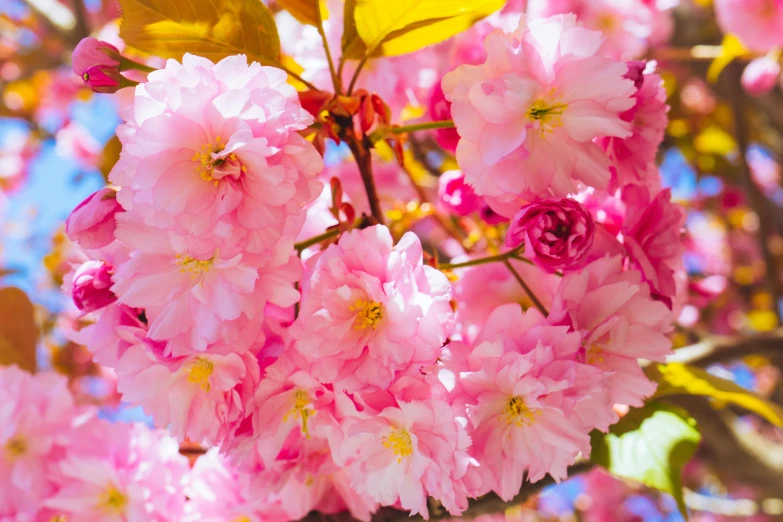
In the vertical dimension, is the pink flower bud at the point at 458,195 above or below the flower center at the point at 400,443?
above

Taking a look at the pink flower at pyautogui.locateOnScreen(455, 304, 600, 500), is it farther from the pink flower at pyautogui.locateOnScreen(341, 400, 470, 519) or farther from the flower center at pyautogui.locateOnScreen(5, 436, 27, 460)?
the flower center at pyautogui.locateOnScreen(5, 436, 27, 460)

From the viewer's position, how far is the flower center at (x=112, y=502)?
0.98m

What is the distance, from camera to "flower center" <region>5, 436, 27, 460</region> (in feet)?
3.40

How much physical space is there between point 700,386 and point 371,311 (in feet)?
1.61

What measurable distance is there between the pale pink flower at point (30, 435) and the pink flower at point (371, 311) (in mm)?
668

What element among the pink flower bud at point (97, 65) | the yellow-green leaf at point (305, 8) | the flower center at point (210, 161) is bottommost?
the flower center at point (210, 161)

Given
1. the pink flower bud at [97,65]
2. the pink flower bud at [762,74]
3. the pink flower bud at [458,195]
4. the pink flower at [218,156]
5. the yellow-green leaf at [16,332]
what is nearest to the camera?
the pink flower at [218,156]

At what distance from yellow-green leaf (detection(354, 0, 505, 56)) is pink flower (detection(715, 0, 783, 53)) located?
4.69ft

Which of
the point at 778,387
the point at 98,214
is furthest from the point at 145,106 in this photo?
the point at 778,387

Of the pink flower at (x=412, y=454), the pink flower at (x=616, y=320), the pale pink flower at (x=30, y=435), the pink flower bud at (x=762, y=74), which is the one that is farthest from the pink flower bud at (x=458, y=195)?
the pink flower bud at (x=762, y=74)

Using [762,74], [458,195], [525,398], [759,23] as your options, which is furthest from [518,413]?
[759,23]

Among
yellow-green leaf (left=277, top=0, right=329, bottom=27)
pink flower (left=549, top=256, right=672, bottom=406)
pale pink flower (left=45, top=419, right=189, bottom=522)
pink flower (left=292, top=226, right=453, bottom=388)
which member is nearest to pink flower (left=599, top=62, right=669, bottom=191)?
pink flower (left=549, top=256, right=672, bottom=406)

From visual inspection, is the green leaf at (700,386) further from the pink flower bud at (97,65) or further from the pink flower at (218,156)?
the pink flower bud at (97,65)

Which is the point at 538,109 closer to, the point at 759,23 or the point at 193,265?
the point at 193,265
